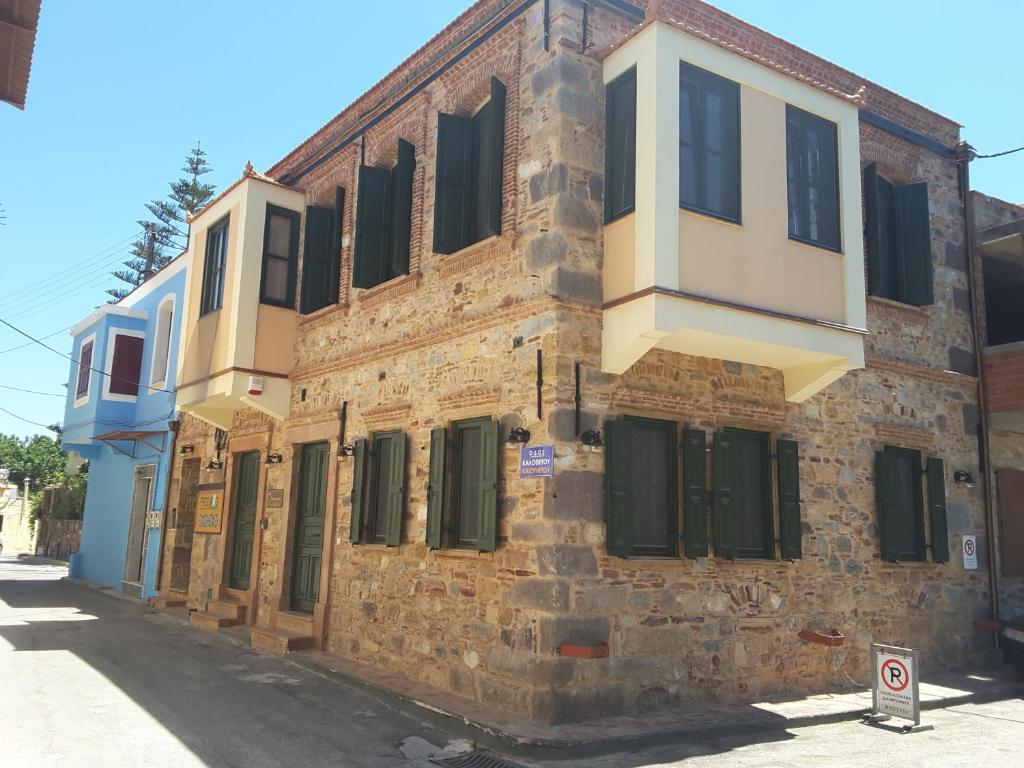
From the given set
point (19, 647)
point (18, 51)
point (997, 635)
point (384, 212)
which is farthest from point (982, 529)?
point (19, 647)

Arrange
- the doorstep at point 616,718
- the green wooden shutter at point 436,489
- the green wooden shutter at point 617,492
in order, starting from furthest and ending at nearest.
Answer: the green wooden shutter at point 436,489
the green wooden shutter at point 617,492
the doorstep at point 616,718

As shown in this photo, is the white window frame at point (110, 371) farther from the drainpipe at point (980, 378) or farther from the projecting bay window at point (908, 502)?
the drainpipe at point (980, 378)

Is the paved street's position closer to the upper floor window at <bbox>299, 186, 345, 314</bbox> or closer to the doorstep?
the doorstep

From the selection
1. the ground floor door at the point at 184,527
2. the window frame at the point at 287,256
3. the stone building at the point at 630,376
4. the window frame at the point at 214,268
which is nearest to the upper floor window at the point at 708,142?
the stone building at the point at 630,376

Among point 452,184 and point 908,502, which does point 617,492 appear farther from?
point 908,502

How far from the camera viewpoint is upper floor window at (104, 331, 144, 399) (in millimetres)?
19641

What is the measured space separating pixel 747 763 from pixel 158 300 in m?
17.4

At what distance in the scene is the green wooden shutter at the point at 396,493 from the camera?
9836mm

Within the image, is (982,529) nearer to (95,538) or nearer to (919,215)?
(919,215)

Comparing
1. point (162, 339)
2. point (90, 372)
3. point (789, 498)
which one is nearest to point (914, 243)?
point (789, 498)

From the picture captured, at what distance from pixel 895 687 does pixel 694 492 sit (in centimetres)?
265

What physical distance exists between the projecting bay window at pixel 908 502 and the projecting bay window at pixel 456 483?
5.10 metres

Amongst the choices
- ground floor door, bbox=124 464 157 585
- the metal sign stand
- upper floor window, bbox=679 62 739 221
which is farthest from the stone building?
ground floor door, bbox=124 464 157 585

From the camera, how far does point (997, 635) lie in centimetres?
1112
